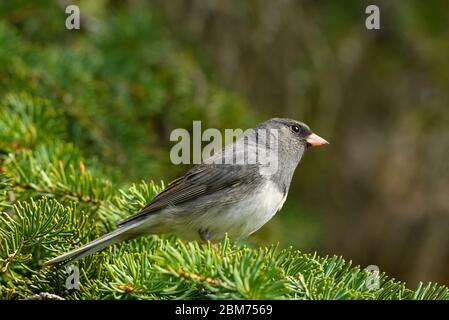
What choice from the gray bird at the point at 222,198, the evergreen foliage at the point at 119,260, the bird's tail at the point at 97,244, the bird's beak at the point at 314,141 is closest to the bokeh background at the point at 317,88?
the bird's beak at the point at 314,141

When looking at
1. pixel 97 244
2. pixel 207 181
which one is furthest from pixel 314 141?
pixel 97 244

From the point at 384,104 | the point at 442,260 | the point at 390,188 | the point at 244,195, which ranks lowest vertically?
the point at 442,260

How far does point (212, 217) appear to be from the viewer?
2.34 metres

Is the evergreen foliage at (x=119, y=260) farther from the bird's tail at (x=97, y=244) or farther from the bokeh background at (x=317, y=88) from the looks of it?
the bokeh background at (x=317, y=88)

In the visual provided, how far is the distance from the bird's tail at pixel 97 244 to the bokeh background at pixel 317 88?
118cm

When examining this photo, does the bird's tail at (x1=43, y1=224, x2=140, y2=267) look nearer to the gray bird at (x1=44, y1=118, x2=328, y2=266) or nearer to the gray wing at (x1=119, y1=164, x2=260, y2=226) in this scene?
the gray bird at (x1=44, y1=118, x2=328, y2=266)

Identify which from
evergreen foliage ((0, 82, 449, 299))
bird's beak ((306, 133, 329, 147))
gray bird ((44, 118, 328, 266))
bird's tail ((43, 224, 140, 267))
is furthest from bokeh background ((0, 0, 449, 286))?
bird's tail ((43, 224, 140, 267))

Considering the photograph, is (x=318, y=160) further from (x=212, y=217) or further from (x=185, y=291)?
(x=185, y=291)

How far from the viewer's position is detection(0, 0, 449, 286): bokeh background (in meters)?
3.37

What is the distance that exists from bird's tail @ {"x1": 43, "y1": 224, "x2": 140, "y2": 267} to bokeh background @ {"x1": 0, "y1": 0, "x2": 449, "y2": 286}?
1.18 metres

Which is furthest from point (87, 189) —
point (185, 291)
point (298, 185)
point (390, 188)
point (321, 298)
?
point (390, 188)

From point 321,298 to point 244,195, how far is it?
839 millimetres
